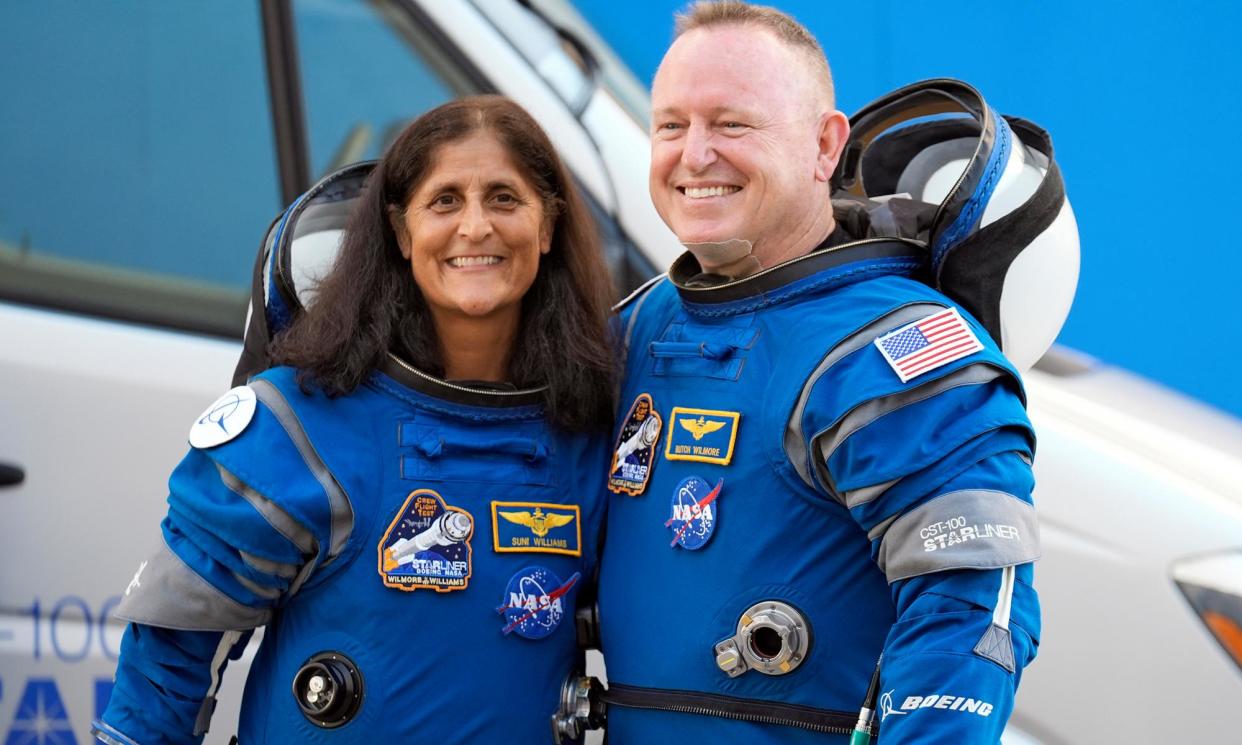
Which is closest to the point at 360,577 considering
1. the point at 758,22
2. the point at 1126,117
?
the point at 758,22

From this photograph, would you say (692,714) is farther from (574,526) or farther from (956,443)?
(956,443)

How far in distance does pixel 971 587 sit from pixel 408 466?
Result: 823 millimetres

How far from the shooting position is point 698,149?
80.1 inches

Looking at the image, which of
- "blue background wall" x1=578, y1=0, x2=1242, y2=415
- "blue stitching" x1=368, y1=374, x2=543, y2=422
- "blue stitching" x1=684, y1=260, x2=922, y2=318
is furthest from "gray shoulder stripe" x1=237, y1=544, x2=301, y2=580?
"blue background wall" x1=578, y1=0, x2=1242, y2=415

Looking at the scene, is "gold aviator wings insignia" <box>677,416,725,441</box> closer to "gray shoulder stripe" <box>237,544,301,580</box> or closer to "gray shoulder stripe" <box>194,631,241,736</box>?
"gray shoulder stripe" <box>237,544,301,580</box>

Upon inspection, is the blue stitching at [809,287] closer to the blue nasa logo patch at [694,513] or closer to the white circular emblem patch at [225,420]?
the blue nasa logo patch at [694,513]

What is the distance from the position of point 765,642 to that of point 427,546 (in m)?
0.51

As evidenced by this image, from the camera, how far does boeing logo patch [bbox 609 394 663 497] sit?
6.67 ft

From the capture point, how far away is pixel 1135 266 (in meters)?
4.61

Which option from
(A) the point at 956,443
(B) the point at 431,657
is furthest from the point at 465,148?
(A) the point at 956,443

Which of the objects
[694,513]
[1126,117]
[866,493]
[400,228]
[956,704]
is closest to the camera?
[956,704]

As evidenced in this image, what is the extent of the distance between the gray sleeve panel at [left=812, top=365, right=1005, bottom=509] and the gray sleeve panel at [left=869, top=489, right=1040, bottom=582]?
70 mm

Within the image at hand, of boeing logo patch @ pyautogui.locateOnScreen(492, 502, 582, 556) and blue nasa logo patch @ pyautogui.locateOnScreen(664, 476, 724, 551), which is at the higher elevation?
blue nasa logo patch @ pyautogui.locateOnScreen(664, 476, 724, 551)

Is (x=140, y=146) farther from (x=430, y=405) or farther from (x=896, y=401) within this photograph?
(x=896, y=401)
